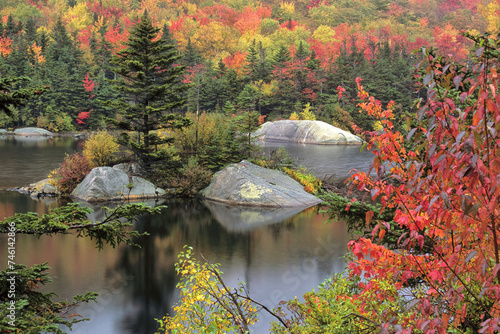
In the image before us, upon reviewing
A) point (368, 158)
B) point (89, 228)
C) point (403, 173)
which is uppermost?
point (403, 173)

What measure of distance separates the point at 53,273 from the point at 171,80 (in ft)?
36.1

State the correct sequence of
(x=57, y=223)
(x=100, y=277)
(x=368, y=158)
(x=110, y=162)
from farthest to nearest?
(x=368, y=158), (x=110, y=162), (x=100, y=277), (x=57, y=223)

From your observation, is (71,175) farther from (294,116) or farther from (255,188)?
(294,116)

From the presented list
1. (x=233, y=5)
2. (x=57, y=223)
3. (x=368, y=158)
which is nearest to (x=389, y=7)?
(x=233, y=5)

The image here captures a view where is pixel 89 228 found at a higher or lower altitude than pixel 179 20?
lower

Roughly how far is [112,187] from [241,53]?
5701cm

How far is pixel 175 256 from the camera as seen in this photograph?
12875mm

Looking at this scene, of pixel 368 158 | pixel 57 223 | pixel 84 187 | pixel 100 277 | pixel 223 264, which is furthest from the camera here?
pixel 368 158

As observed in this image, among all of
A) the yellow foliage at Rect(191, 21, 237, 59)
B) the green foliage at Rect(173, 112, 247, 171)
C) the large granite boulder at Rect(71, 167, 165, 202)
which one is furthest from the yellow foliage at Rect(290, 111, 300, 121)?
the yellow foliage at Rect(191, 21, 237, 59)

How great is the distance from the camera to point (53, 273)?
36.2 feet

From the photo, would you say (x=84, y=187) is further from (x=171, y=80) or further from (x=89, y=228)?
(x=89, y=228)

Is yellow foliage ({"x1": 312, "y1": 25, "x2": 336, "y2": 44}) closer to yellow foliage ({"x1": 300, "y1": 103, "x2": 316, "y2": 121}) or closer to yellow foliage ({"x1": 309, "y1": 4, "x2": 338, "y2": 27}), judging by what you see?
yellow foliage ({"x1": 309, "y1": 4, "x2": 338, "y2": 27})

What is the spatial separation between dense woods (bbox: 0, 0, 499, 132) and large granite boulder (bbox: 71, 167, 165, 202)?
294 cm

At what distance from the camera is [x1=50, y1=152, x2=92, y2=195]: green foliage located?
1984 centimetres
